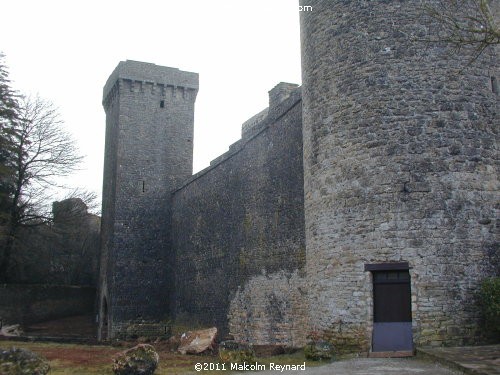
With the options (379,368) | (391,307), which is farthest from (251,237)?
(379,368)

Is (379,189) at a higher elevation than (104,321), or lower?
higher

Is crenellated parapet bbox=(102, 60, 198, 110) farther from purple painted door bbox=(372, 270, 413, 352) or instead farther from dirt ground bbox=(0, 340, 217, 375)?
purple painted door bbox=(372, 270, 413, 352)

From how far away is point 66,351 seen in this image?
15.9 m

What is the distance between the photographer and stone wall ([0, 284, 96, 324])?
27.7 m

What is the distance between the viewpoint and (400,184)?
37.1ft

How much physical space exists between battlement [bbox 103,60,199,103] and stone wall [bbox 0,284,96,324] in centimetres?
995

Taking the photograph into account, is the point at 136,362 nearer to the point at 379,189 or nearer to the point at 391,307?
the point at 391,307

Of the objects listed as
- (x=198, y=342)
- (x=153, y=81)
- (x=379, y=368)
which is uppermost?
(x=153, y=81)

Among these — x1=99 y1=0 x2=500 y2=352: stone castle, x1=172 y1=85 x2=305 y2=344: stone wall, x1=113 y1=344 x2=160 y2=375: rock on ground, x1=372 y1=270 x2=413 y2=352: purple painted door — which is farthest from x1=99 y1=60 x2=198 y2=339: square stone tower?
x1=113 y1=344 x2=160 y2=375: rock on ground

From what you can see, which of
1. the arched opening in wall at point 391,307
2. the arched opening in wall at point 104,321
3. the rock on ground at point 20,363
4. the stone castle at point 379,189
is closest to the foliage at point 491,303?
the stone castle at point 379,189

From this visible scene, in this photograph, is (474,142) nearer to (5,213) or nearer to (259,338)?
(259,338)

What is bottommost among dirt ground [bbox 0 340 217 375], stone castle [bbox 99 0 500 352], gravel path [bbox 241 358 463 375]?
dirt ground [bbox 0 340 217 375]

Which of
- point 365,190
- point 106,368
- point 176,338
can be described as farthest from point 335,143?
point 176,338

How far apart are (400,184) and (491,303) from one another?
260cm
